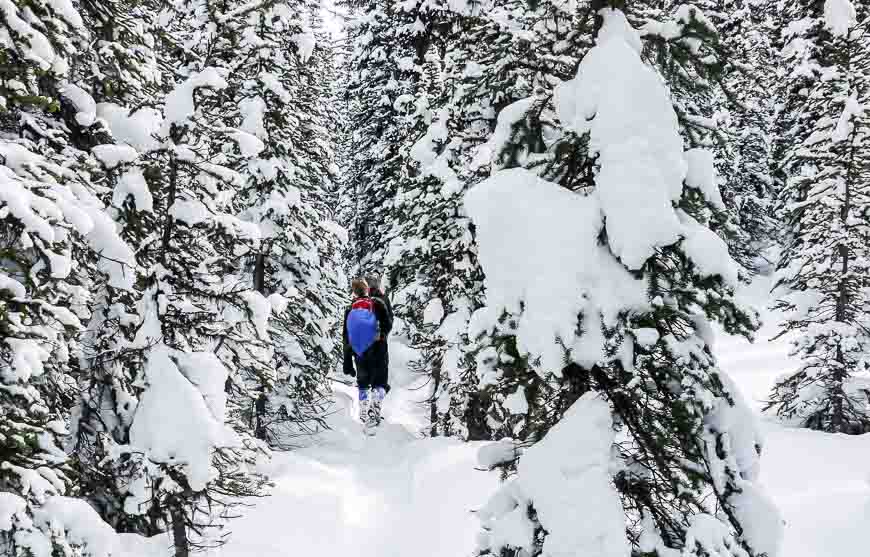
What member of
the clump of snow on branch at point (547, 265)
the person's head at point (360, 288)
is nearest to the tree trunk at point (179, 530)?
the clump of snow on branch at point (547, 265)

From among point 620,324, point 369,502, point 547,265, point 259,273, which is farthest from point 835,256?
point 547,265

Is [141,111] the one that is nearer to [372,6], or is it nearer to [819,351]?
[819,351]

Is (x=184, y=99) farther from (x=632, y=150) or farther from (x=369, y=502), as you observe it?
(x=369, y=502)

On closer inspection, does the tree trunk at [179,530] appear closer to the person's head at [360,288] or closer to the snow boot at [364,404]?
the person's head at [360,288]

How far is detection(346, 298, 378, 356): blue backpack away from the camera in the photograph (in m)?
12.5

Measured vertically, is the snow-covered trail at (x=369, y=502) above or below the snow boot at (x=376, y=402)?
below

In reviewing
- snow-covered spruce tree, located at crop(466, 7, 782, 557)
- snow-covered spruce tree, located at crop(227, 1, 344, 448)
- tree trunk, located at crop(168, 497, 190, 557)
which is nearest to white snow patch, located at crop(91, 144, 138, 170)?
tree trunk, located at crop(168, 497, 190, 557)

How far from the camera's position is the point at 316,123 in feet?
48.1

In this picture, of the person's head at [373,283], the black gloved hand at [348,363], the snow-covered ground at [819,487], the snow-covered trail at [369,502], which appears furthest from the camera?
the person's head at [373,283]

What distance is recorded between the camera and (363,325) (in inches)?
495

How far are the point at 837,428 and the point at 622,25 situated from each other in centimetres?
1272

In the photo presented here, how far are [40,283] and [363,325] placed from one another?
7.40 m

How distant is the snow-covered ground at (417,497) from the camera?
784 cm

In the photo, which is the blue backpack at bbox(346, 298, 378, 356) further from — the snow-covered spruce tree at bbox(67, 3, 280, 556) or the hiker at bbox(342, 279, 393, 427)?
the snow-covered spruce tree at bbox(67, 3, 280, 556)
